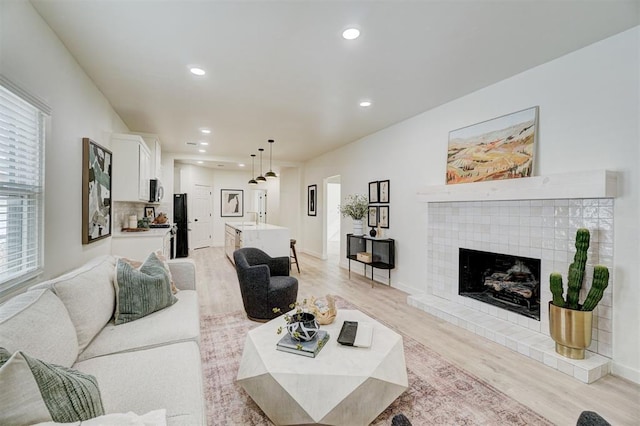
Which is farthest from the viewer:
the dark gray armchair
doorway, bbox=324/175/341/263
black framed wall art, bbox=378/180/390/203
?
doorway, bbox=324/175/341/263

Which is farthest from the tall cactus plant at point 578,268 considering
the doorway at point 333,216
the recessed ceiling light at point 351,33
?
the doorway at point 333,216

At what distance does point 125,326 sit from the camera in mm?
2043

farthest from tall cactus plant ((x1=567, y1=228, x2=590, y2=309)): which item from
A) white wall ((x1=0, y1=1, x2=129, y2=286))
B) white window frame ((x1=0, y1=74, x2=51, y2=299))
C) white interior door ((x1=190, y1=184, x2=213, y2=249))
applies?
white interior door ((x1=190, y1=184, x2=213, y2=249))

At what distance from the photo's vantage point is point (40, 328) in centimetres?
136

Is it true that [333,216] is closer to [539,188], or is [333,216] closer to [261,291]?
[261,291]

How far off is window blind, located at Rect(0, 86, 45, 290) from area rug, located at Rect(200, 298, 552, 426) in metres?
1.44

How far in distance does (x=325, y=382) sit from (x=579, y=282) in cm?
218

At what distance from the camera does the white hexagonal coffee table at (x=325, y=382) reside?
1.58m

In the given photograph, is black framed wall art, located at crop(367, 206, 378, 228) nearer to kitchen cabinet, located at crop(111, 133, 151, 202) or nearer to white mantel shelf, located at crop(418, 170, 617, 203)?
white mantel shelf, located at crop(418, 170, 617, 203)

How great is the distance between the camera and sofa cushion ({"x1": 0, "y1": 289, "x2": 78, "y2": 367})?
1217 mm

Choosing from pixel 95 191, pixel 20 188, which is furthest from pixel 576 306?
pixel 95 191

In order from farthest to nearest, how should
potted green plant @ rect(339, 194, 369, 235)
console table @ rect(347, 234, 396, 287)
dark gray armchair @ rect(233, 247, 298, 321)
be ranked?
potted green plant @ rect(339, 194, 369, 235) < console table @ rect(347, 234, 396, 287) < dark gray armchair @ rect(233, 247, 298, 321)

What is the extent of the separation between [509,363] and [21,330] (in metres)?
3.21

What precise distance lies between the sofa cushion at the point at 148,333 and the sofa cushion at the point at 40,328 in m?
0.20
